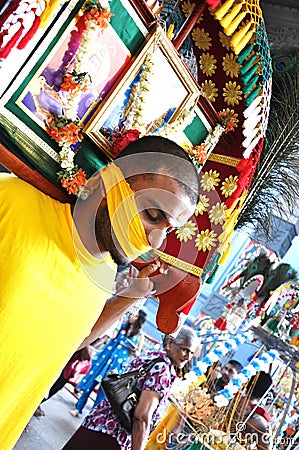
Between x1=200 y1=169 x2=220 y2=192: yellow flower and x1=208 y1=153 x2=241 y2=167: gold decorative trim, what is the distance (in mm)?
48

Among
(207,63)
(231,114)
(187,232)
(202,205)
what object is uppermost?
(207,63)

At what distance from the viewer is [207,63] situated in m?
2.05

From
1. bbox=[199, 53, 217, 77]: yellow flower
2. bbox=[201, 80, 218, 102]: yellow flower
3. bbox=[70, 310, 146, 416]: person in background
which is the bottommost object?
bbox=[70, 310, 146, 416]: person in background

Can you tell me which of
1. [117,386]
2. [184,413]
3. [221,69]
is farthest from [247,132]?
[184,413]

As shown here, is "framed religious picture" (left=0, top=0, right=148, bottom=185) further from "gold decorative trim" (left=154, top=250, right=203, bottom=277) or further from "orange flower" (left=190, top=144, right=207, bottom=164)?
"gold decorative trim" (left=154, top=250, right=203, bottom=277)

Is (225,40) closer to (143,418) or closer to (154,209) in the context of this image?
(154,209)

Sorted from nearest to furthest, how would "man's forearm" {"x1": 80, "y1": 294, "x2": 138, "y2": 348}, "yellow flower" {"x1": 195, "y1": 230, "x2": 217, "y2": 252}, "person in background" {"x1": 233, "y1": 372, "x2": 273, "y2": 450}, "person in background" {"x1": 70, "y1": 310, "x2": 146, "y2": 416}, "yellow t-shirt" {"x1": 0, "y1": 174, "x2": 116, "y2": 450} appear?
"yellow t-shirt" {"x1": 0, "y1": 174, "x2": 116, "y2": 450}, "man's forearm" {"x1": 80, "y1": 294, "x2": 138, "y2": 348}, "yellow flower" {"x1": 195, "y1": 230, "x2": 217, "y2": 252}, "person in background" {"x1": 233, "y1": 372, "x2": 273, "y2": 450}, "person in background" {"x1": 70, "y1": 310, "x2": 146, "y2": 416}

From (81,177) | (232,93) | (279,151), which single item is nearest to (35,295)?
(81,177)

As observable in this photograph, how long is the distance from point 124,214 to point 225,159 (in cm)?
94

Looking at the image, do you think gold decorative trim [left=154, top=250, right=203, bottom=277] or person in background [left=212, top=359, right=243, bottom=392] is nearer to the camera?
gold decorative trim [left=154, top=250, right=203, bottom=277]

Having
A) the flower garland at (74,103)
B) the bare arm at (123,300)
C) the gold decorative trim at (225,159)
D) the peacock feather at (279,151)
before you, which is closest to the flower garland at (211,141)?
the gold decorative trim at (225,159)

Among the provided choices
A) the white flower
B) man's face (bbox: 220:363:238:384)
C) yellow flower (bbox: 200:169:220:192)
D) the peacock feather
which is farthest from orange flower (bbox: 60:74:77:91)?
man's face (bbox: 220:363:238:384)

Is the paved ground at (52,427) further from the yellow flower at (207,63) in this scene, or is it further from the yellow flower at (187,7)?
the yellow flower at (187,7)

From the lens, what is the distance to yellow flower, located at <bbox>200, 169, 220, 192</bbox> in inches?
85.1
